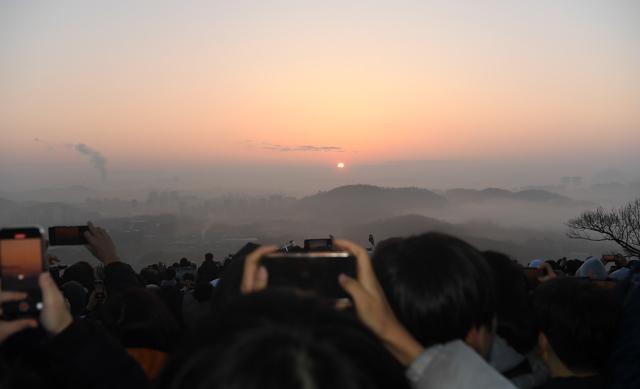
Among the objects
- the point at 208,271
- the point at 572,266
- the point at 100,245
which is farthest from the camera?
the point at 208,271

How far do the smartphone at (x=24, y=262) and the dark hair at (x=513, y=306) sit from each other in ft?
7.39

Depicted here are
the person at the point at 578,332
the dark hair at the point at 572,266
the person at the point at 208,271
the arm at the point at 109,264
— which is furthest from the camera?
the person at the point at 208,271

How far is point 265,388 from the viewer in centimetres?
98

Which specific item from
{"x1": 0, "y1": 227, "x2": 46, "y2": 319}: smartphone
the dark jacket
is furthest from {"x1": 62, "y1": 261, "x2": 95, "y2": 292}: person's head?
the dark jacket

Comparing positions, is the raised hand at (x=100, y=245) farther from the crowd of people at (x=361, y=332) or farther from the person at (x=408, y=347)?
the person at (x=408, y=347)

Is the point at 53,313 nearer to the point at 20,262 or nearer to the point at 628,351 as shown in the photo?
the point at 20,262

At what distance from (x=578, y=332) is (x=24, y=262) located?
2.74 meters

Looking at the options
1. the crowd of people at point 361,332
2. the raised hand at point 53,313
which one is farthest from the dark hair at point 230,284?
the raised hand at point 53,313

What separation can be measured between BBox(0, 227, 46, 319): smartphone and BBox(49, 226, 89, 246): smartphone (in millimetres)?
919

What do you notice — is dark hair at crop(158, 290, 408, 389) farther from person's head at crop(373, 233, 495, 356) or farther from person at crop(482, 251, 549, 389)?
person at crop(482, 251, 549, 389)

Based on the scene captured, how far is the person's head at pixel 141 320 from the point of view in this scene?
3119 millimetres

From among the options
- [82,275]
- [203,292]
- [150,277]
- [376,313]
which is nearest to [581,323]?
[376,313]

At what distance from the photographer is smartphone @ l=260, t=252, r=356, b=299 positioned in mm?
1891

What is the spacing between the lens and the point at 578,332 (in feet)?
9.32
